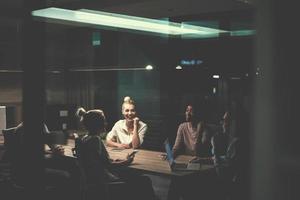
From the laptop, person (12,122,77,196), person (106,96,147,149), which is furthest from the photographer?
person (106,96,147,149)

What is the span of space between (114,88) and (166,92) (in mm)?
1334

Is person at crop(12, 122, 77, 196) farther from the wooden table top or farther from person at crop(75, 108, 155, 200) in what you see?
person at crop(75, 108, 155, 200)

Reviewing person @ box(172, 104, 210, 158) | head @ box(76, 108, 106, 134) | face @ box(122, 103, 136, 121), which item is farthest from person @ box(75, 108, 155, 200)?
face @ box(122, 103, 136, 121)

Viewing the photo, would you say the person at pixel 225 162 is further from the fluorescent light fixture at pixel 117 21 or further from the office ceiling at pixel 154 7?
the fluorescent light fixture at pixel 117 21

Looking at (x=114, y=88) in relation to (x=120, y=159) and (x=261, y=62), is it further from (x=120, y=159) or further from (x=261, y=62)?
(x=261, y=62)

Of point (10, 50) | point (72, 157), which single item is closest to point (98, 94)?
point (10, 50)

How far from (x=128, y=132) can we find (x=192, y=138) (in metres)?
0.85

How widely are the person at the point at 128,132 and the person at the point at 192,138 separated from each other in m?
0.53

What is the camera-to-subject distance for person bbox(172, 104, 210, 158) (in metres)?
4.12

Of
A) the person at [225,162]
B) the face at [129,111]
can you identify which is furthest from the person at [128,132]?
the person at [225,162]

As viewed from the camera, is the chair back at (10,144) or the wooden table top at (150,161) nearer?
the wooden table top at (150,161)

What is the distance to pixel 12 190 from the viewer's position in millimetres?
3656

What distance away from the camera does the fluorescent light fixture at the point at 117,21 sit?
4.98m

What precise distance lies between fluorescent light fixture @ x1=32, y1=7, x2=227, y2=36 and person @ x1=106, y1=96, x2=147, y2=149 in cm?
121
